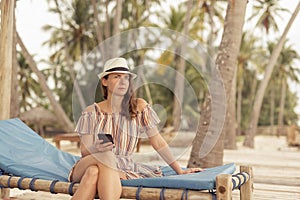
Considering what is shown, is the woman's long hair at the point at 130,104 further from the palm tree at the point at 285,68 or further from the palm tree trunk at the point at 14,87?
the palm tree at the point at 285,68

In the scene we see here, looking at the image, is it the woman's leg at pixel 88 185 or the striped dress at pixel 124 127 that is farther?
the striped dress at pixel 124 127

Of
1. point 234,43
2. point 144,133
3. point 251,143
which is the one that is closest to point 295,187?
point 234,43

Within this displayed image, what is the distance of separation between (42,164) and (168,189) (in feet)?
3.85

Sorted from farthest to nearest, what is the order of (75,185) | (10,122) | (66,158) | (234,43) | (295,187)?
(234,43) → (295,187) → (10,122) → (66,158) → (75,185)

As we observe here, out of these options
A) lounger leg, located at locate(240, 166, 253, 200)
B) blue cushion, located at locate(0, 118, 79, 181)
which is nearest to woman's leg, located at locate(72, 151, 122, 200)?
blue cushion, located at locate(0, 118, 79, 181)

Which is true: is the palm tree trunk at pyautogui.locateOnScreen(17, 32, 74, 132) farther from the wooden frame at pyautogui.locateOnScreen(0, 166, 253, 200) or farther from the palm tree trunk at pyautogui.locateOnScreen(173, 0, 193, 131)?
the wooden frame at pyautogui.locateOnScreen(0, 166, 253, 200)

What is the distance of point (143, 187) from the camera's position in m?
2.72

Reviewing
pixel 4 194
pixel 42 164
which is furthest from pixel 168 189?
pixel 4 194

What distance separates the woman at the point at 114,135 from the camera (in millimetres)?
2646

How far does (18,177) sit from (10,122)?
1.05 m

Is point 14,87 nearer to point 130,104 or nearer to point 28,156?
point 28,156

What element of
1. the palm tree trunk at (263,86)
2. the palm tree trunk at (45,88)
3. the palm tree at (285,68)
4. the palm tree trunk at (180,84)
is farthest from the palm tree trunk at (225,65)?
the palm tree at (285,68)

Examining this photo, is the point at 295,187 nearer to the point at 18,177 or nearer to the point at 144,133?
the point at 144,133

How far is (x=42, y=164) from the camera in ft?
11.2
